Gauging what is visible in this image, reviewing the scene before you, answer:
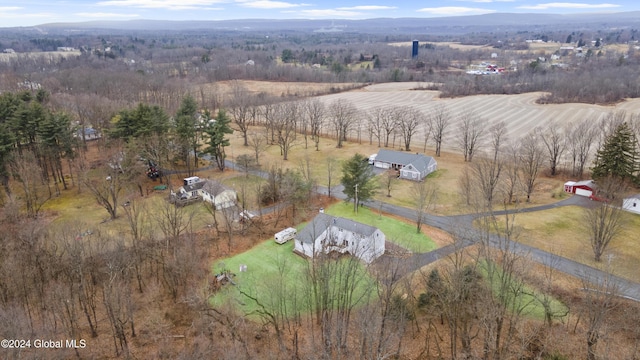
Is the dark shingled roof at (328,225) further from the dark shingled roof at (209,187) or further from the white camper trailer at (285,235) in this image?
the dark shingled roof at (209,187)

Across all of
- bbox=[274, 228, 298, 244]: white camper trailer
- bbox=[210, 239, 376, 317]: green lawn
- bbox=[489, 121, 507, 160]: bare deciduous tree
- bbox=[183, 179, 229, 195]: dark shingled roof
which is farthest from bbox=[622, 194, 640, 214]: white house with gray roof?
bbox=[183, 179, 229, 195]: dark shingled roof

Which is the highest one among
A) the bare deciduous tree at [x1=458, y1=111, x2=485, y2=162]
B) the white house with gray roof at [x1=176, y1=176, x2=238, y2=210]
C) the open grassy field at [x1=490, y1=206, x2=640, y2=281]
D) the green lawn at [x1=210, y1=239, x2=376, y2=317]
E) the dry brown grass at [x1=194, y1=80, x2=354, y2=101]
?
the dry brown grass at [x1=194, y1=80, x2=354, y2=101]

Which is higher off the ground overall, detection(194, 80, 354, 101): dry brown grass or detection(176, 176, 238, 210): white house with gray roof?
detection(194, 80, 354, 101): dry brown grass

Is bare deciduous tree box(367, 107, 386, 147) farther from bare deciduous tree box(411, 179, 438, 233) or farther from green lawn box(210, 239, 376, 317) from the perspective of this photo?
green lawn box(210, 239, 376, 317)

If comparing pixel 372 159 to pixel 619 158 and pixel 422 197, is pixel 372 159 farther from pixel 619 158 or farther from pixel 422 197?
pixel 619 158

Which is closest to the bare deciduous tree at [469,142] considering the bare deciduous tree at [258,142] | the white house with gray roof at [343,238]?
the bare deciduous tree at [258,142]

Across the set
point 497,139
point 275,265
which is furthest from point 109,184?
point 497,139
